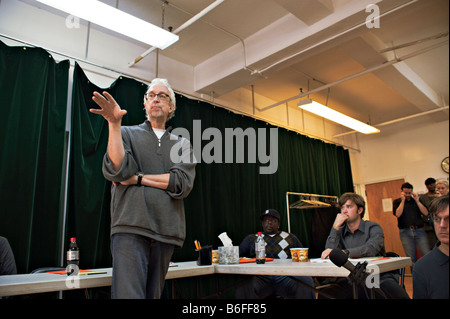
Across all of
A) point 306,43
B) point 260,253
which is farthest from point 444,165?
point 260,253

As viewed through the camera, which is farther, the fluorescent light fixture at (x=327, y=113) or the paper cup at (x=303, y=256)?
the fluorescent light fixture at (x=327, y=113)

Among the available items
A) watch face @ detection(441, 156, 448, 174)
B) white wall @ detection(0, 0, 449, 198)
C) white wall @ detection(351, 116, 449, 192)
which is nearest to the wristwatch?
white wall @ detection(0, 0, 449, 198)

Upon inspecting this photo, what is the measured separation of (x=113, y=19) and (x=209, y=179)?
232 centimetres

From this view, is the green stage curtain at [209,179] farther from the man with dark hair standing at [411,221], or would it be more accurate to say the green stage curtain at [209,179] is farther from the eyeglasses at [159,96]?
the eyeglasses at [159,96]

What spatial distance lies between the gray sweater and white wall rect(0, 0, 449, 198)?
8.63 feet

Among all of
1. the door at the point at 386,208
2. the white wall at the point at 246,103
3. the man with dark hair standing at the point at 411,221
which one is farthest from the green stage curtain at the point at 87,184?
the door at the point at 386,208

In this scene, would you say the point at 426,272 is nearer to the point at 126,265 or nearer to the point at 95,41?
the point at 126,265

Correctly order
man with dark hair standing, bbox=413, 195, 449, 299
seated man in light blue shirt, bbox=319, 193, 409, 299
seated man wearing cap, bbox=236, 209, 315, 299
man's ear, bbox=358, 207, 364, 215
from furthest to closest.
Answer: seated man wearing cap, bbox=236, 209, 315, 299 → man's ear, bbox=358, 207, 364, 215 → seated man in light blue shirt, bbox=319, 193, 409, 299 → man with dark hair standing, bbox=413, 195, 449, 299

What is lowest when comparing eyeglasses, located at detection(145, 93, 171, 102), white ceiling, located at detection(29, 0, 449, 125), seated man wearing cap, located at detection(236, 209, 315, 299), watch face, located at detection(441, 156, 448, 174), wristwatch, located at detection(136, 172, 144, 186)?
seated man wearing cap, located at detection(236, 209, 315, 299)

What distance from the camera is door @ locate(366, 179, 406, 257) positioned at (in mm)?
7090

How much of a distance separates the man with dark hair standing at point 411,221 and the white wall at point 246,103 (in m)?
2.00

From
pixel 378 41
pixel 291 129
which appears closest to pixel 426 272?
pixel 378 41

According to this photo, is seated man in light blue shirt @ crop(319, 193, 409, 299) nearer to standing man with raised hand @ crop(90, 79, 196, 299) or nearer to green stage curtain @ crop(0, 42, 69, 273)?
standing man with raised hand @ crop(90, 79, 196, 299)

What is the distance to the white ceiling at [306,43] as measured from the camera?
3.46m
